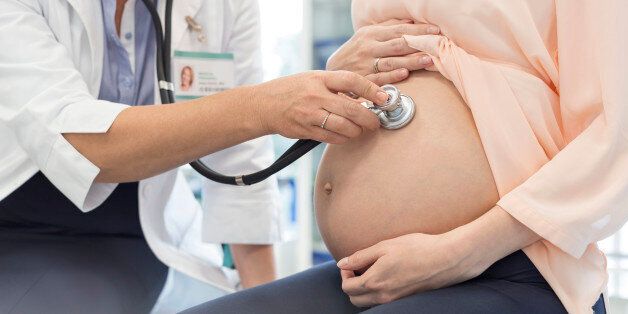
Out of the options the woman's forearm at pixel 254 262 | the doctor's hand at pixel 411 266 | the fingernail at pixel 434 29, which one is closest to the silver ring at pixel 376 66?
the fingernail at pixel 434 29

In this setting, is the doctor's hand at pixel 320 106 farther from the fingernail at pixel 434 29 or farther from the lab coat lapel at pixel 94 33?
the lab coat lapel at pixel 94 33

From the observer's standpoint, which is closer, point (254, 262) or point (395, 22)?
point (395, 22)

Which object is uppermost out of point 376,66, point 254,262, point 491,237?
point 376,66

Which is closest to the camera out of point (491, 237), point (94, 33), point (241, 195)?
point (491, 237)

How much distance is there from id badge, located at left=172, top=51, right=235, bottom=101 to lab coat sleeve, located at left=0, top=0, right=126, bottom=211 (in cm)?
29

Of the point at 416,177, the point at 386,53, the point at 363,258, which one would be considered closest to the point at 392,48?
the point at 386,53

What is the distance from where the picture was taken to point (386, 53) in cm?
114

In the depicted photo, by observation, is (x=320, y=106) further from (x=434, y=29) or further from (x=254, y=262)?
(x=254, y=262)

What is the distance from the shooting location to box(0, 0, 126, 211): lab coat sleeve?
116 cm

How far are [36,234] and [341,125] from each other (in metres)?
0.82

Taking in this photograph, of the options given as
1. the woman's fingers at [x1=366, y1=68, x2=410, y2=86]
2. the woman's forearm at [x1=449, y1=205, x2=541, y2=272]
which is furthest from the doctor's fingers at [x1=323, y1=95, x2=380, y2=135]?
the woman's forearm at [x1=449, y1=205, x2=541, y2=272]

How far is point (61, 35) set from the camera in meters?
1.37

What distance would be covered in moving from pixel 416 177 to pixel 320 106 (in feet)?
0.60

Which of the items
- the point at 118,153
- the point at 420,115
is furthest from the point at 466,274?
the point at 118,153
